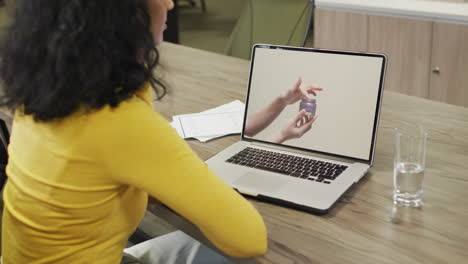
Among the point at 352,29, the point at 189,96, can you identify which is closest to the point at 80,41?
the point at 189,96

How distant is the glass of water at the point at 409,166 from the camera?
113 cm

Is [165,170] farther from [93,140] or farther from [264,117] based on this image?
[264,117]

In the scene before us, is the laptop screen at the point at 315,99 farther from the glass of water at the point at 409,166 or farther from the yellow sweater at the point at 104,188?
the yellow sweater at the point at 104,188

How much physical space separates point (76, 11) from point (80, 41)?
46 mm

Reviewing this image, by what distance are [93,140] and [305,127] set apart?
23.2 inches

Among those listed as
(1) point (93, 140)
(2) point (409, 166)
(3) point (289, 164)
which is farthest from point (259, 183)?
(1) point (93, 140)

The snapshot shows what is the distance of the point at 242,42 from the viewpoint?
2.52m

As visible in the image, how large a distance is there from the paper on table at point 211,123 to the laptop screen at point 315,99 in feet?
0.43

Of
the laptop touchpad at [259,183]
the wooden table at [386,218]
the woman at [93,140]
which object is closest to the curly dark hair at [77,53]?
the woman at [93,140]

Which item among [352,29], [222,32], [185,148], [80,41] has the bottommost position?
[222,32]

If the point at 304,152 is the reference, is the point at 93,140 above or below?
above

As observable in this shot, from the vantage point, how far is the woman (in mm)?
886

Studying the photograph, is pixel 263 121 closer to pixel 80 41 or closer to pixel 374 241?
pixel 374 241

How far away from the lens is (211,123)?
1.59 metres
